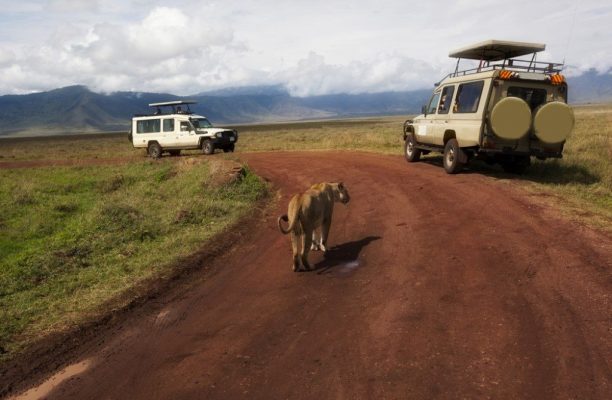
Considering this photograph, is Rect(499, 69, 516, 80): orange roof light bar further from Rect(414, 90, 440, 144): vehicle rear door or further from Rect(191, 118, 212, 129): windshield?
Rect(191, 118, 212, 129): windshield

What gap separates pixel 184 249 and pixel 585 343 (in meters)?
6.57

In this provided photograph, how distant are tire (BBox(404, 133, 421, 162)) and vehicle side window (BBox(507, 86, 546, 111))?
16.7ft

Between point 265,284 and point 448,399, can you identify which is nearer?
point 448,399

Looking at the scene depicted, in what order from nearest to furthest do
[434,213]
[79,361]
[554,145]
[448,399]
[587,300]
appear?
1. [448,399]
2. [79,361]
3. [587,300]
4. [434,213]
5. [554,145]

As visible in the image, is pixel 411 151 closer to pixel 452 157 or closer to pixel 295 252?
pixel 452 157

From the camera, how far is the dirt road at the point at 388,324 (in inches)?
167

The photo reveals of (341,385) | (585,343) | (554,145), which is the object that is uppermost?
(554,145)

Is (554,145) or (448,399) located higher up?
(554,145)

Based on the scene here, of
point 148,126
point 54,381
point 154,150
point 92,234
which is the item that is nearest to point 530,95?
point 92,234

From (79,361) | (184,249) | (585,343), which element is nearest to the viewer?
(585,343)

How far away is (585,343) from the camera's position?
467 cm

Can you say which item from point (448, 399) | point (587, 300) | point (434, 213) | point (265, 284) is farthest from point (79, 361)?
point (434, 213)

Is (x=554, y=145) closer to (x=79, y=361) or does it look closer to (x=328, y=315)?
(x=328, y=315)

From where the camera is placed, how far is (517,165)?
14625 millimetres
